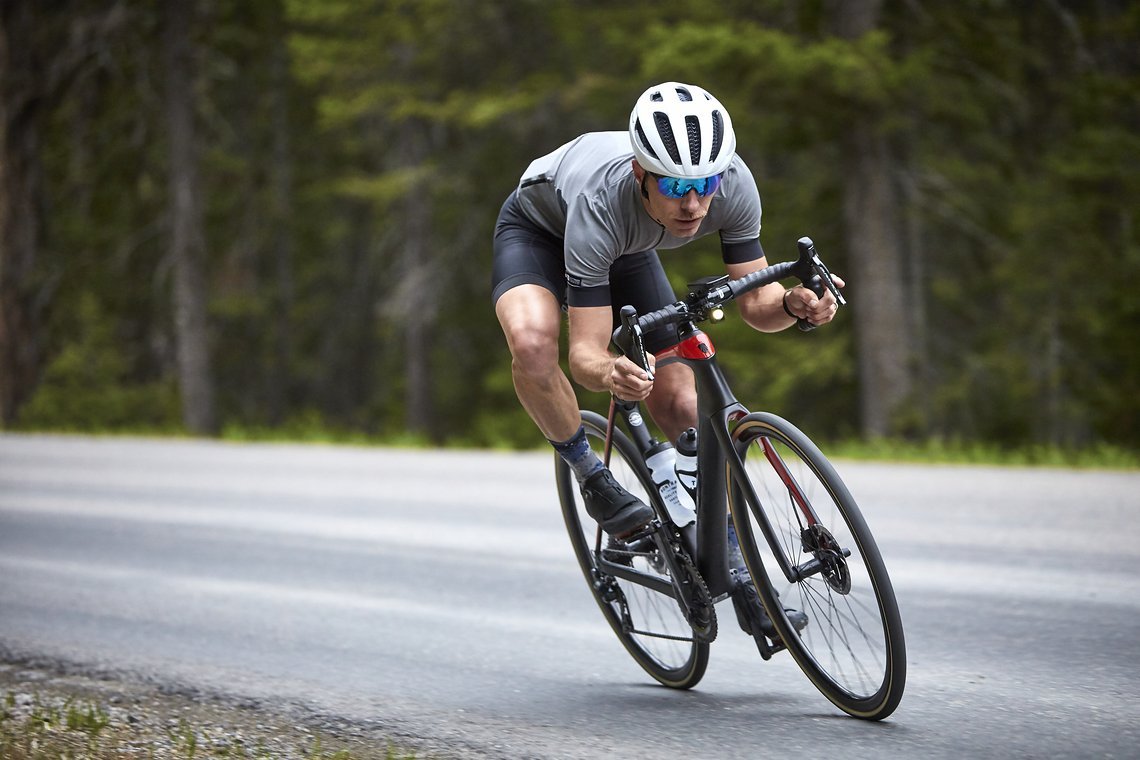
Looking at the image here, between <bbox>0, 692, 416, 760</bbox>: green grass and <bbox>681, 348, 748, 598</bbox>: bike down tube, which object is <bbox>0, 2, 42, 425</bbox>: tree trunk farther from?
<bbox>681, 348, 748, 598</bbox>: bike down tube

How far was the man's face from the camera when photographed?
13.6 ft

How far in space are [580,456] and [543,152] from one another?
19979 mm

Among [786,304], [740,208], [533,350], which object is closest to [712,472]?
[786,304]

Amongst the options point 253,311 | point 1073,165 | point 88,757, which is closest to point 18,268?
point 253,311

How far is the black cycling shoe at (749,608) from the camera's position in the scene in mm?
4418

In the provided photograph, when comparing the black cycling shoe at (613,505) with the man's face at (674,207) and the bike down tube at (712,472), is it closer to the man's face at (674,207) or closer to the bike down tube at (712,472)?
the bike down tube at (712,472)

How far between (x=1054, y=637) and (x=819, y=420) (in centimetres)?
1700

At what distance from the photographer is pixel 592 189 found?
4.32 meters

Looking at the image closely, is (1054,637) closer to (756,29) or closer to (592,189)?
(592,189)

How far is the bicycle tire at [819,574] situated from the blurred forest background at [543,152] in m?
11.9

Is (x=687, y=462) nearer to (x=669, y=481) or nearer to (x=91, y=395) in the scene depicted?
(x=669, y=481)

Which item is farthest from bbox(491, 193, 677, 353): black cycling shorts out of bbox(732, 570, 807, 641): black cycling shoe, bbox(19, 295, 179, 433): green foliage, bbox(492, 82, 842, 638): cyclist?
bbox(19, 295, 179, 433): green foliage

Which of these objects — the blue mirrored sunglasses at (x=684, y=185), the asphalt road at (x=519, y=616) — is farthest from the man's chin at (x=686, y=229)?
the asphalt road at (x=519, y=616)

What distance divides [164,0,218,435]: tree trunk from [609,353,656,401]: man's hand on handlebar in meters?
20.2
